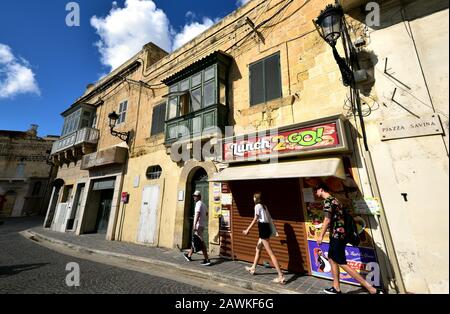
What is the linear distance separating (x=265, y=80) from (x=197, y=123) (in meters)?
2.95

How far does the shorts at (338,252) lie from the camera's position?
3764 mm

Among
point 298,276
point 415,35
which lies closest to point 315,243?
point 298,276

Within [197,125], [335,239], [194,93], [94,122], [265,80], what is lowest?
[335,239]

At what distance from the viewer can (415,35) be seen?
4.48m

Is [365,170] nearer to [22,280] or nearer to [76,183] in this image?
[22,280]

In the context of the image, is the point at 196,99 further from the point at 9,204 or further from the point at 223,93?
the point at 9,204

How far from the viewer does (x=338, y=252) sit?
150 inches

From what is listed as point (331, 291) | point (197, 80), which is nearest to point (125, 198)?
point (197, 80)

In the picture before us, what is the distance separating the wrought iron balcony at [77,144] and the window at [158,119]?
6.27 m

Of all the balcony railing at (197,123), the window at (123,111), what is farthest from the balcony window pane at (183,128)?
the window at (123,111)

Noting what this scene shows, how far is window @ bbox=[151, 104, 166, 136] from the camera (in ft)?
34.2

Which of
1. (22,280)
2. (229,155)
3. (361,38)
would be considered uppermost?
(361,38)

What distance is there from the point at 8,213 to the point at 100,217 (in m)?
24.4

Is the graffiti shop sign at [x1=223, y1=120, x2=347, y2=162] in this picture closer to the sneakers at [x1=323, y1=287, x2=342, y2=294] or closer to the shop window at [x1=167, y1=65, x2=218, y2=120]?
the shop window at [x1=167, y1=65, x2=218, y2=120]
